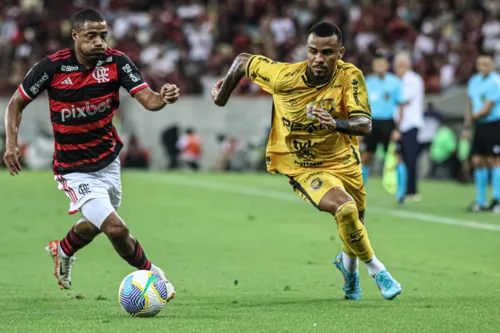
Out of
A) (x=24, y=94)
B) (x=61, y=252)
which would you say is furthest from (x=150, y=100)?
(x=61, y=252)

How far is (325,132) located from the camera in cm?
828

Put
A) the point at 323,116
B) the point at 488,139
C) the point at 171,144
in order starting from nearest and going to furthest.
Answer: the point at 323,116 < the point at 488,139 < the point at 171,144

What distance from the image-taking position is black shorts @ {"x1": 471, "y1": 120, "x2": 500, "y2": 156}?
623 inches

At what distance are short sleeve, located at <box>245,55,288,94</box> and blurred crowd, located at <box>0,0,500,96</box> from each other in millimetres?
19805

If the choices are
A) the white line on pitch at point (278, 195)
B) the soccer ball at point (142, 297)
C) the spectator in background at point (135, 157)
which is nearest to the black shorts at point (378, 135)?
the white line on pitch at point (278, 195)

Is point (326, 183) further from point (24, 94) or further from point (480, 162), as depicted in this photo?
point (480, 162)

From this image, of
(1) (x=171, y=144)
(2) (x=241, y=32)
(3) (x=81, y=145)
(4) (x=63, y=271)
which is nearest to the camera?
(3) (x=81, y=145)

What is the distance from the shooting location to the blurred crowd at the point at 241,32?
28859mm

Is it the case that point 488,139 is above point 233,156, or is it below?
above

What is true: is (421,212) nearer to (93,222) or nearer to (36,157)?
(93,222)

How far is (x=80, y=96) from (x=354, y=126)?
214 centimetres

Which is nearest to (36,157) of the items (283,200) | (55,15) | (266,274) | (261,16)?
(55,15)

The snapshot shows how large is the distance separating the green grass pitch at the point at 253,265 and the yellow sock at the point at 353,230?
40cm

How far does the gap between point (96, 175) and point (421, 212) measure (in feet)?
28.7
